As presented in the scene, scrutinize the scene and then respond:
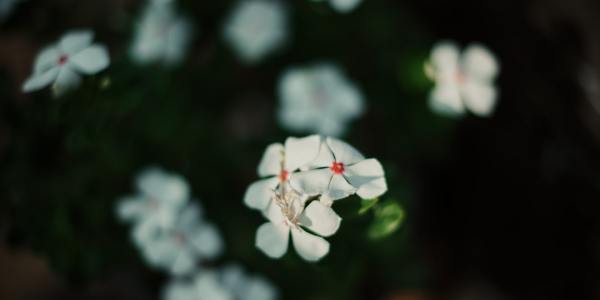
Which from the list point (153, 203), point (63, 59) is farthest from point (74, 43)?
point (153, 203)

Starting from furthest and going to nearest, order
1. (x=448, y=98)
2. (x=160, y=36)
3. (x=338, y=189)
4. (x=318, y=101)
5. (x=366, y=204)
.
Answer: (x=160, y=36) < (x=318, y=101) < (x=448, y=98) < (x=366, y=204) < (x=338, y=189)

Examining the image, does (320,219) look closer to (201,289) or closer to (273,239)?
(273,239)

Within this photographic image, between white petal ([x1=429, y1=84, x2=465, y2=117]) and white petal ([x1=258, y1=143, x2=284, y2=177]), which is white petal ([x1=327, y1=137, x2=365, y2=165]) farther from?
white petal ([x1=429, y1=84, x2=465, y2=117])

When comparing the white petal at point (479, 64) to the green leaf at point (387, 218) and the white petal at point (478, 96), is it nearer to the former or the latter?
the white petal at point (478, 96)

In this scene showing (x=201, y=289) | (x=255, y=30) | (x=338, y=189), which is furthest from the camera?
A: (x=255, y=30)

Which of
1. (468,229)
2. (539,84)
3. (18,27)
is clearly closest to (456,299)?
(468,229)

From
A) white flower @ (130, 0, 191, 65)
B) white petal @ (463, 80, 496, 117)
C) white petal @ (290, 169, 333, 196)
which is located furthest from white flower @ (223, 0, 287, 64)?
white petal @ (290, 169, 333, 196)

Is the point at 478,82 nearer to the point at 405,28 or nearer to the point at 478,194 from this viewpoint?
the point at 405,28

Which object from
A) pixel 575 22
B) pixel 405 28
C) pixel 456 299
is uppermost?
pixel 405 28
